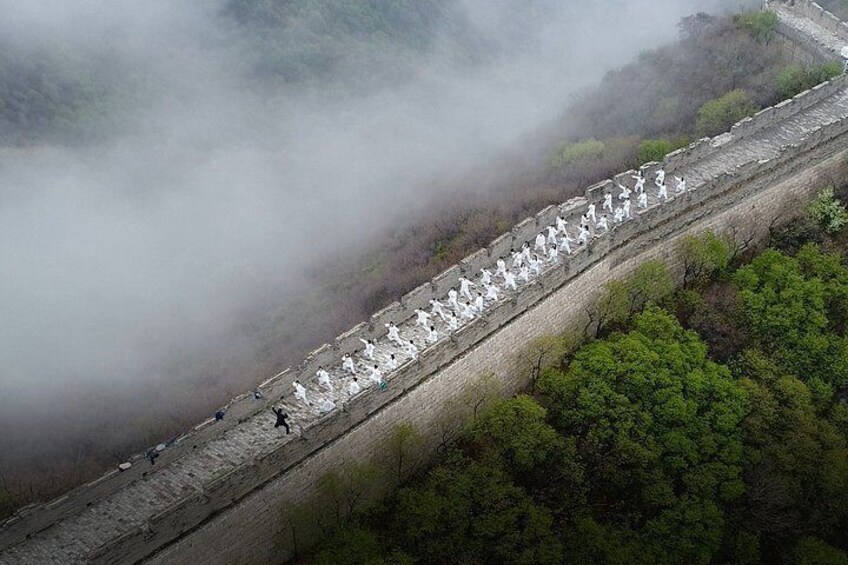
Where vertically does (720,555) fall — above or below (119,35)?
below

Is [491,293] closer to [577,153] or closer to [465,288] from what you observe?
[465,288]

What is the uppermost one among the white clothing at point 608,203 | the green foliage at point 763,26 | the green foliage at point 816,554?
the green foliage at point 763,26

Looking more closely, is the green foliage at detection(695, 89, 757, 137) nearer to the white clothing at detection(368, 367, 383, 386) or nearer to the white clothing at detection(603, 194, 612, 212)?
the white clothing at detection(603, 194, 612, 212)

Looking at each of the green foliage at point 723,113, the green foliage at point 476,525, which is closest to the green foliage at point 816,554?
the green foliage at point 476,525

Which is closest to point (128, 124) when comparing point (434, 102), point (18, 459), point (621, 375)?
point (434, 102)

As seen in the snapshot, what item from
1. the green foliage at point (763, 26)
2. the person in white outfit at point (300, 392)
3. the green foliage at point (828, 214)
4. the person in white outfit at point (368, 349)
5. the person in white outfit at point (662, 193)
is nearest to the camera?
the person in white outfit at point (300, 392)

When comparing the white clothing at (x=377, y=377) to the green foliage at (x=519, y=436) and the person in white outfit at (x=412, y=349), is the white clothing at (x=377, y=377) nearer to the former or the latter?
the person in white outfit at (x=412, y=349)

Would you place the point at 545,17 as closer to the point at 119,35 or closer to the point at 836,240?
the point at 119,35
